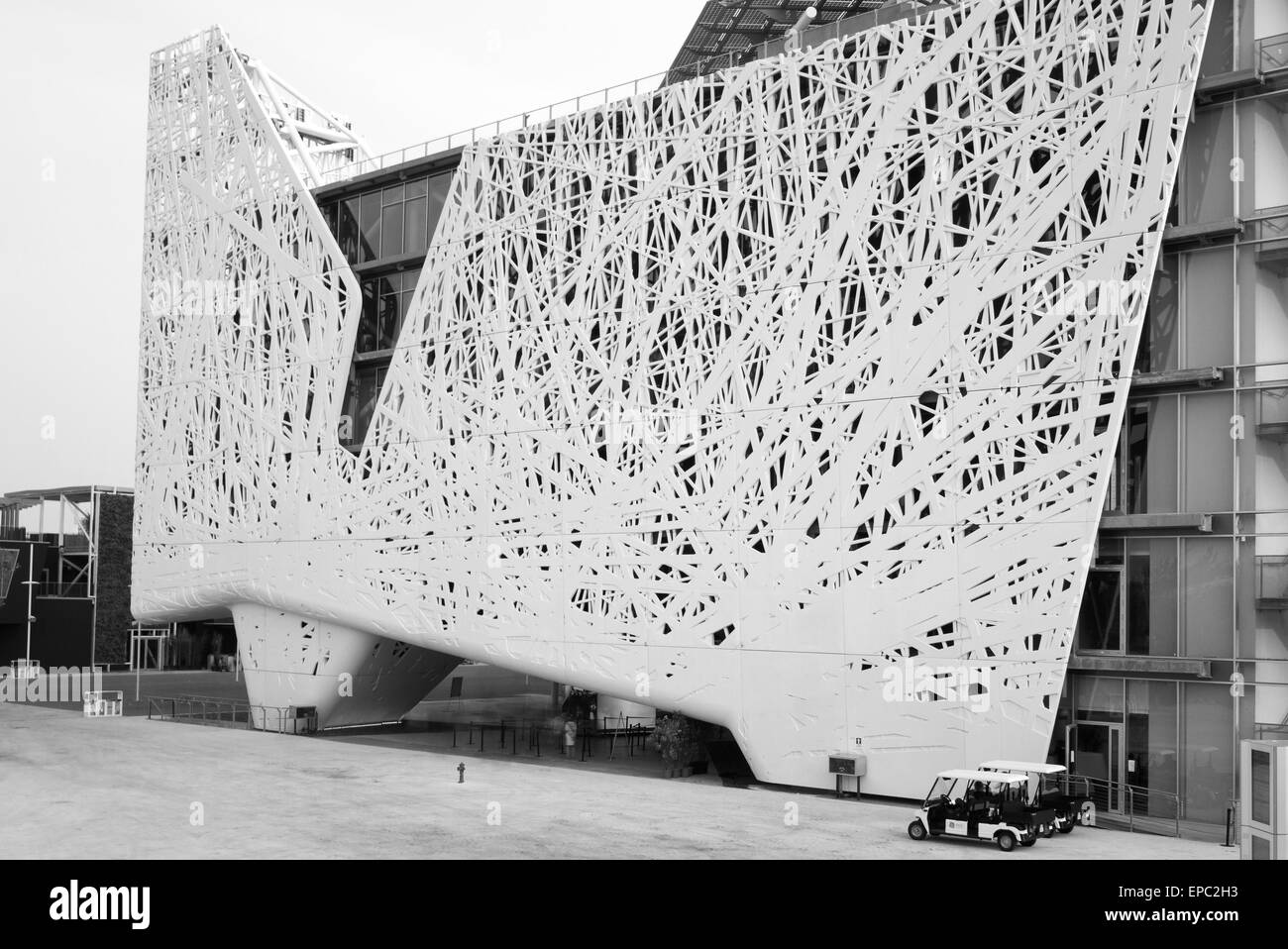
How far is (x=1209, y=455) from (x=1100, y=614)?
3110 mm

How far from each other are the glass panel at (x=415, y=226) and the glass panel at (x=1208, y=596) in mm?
19854

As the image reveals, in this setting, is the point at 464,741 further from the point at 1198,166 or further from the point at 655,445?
the point at 1198,166

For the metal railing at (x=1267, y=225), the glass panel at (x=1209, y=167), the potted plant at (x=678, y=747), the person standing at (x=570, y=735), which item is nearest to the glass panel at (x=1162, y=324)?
the glass panel at (x=1209, y=167)

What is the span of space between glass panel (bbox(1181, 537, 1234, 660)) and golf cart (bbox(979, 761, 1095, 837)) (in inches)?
119

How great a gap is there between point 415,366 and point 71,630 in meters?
32.3

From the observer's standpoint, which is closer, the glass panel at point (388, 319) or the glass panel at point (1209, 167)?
the glass panel at point (1209, 167)

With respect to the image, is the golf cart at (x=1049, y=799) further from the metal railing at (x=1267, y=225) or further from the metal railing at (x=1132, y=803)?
the metal railing at (x=1267, y=225)

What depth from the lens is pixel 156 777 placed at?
82.9 ft

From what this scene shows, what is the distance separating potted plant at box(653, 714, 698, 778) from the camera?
26562 mm

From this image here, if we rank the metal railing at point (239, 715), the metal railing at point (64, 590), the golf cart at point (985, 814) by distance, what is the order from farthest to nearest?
the metal railing at point (64, 590) < the metal railing at point (239, 715) < the golf cart at point (985, 814)

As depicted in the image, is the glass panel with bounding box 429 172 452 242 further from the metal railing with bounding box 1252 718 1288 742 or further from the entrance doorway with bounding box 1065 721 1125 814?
the metal railing with bounding box 1252 718 1288 742

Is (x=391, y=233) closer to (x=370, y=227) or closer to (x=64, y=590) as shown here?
(x=370, y=227)

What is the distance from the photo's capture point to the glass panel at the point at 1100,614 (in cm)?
2212
